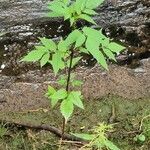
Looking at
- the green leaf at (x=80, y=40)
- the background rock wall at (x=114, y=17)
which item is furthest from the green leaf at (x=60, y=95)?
the background rock wall at (x=114, y=17)

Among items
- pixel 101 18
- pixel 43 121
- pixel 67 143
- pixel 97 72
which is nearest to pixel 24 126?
pixel 43 121

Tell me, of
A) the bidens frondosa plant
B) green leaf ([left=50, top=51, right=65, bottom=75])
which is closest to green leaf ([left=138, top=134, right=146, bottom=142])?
the bidens frondosa plant

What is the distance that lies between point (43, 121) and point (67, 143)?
0.29 meters

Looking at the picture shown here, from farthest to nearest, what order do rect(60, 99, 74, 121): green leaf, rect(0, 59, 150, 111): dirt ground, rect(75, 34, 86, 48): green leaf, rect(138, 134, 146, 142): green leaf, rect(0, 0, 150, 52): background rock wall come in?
rect(0, 0, 150, 52): background rock wall → rect(0, 59, 150, 111): dirt ground → rect(138, 134, 146, 142): green leaf → rect(60, 99, 74, 121): green leaf → rect(75, 34, 86, 48): green leaf

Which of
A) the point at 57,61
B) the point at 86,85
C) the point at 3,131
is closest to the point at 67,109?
the point at 57,61

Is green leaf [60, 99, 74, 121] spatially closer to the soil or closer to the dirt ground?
the soil

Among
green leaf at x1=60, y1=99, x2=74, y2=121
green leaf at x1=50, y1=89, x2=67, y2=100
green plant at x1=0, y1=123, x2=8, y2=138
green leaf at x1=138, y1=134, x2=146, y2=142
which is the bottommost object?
green leaf at x1=138, y1=134, x2=146, y2=142

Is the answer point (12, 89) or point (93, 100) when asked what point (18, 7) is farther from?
point (93, 100)

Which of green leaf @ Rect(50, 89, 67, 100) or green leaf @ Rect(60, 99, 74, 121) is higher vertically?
green leaf @ Rect(50, 89, 67, 100)

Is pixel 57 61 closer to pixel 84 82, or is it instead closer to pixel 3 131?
pixel 3 131

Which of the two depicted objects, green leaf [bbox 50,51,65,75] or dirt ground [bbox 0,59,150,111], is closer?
green leaf [bbox 50,51,65,75]

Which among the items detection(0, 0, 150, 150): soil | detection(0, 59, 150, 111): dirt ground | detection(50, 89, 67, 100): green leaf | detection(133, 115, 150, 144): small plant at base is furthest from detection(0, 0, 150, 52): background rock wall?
detection(50, 89, 67, 100): green leaf

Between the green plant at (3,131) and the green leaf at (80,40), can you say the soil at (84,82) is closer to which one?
the green plant at (3,131)

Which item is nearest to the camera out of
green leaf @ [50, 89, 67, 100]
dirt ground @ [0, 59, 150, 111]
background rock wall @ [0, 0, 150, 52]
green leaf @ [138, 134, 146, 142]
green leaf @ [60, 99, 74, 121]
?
green leaf @ [60, 99, 74, 121]
